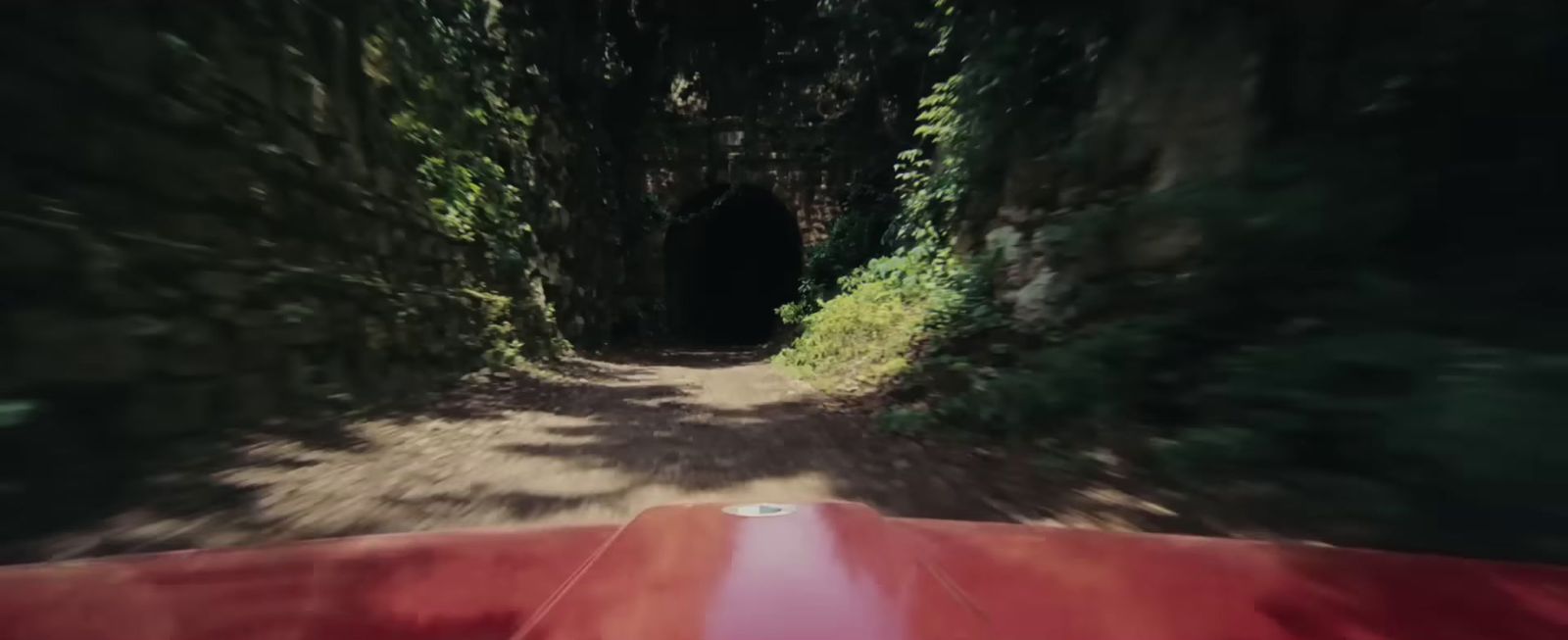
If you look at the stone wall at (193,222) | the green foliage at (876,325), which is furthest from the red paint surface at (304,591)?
the green foliage at (876,325)

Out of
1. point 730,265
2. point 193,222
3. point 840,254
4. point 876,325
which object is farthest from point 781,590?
point 730,265

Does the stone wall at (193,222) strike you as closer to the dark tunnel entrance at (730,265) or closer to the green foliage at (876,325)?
the green foliage at (876,325)

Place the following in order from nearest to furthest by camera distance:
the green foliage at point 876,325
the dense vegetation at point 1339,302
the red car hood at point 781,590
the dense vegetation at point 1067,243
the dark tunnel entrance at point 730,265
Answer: the red car hood at point 781,590
the dense vegetation at point 1339,302
the dense vegetation at point 1067,243
the green foliage at point 876,325
the dark tunnel entrance at point 730,265

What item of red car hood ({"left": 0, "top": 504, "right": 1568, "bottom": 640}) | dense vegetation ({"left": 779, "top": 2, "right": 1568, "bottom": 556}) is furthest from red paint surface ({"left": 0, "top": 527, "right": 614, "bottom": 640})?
dense vegetation ({"left": 779, "top": 2, "right": 1568, "bottom": 556})

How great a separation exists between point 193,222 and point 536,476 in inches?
93.8

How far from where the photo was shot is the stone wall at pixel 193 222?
4188 mm

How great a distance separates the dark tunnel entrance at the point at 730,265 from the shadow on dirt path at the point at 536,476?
1638cm

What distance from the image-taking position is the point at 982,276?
30.8 ft

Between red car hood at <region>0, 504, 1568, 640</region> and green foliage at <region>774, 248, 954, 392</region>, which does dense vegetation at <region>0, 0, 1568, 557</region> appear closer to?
green foliage at <region>774, 248, 954, 392</region>

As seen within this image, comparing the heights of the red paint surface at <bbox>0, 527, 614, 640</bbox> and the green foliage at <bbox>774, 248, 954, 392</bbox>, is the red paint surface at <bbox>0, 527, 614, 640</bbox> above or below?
below

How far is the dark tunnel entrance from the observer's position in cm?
2539

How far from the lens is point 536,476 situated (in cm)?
540

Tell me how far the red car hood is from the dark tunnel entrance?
21.3 metres

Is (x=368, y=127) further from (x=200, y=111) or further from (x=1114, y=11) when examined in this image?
(x=1114, y=11)
